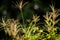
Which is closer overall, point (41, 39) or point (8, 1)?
point (41, 39)

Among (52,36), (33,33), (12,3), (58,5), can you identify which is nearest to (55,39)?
(52,36)

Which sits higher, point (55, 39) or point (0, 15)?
point (0, 15)

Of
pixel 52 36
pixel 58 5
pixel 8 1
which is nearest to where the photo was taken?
pixel 52 36

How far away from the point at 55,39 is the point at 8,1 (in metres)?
3.63

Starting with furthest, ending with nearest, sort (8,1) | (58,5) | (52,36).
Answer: (8,1) → (58,5) → (52,36)

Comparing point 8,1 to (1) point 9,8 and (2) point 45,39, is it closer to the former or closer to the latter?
(1) point 9,8

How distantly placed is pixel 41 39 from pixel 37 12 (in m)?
3.21

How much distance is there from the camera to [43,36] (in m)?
4.99

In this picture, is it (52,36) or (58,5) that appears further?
(58,5)

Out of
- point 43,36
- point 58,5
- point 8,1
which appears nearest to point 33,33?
point 43,36

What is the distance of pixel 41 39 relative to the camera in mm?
4953

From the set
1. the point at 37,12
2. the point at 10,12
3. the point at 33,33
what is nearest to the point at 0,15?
the point at 10,12

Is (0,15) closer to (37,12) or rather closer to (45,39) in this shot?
(37,12)

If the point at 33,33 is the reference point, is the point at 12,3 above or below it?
above
